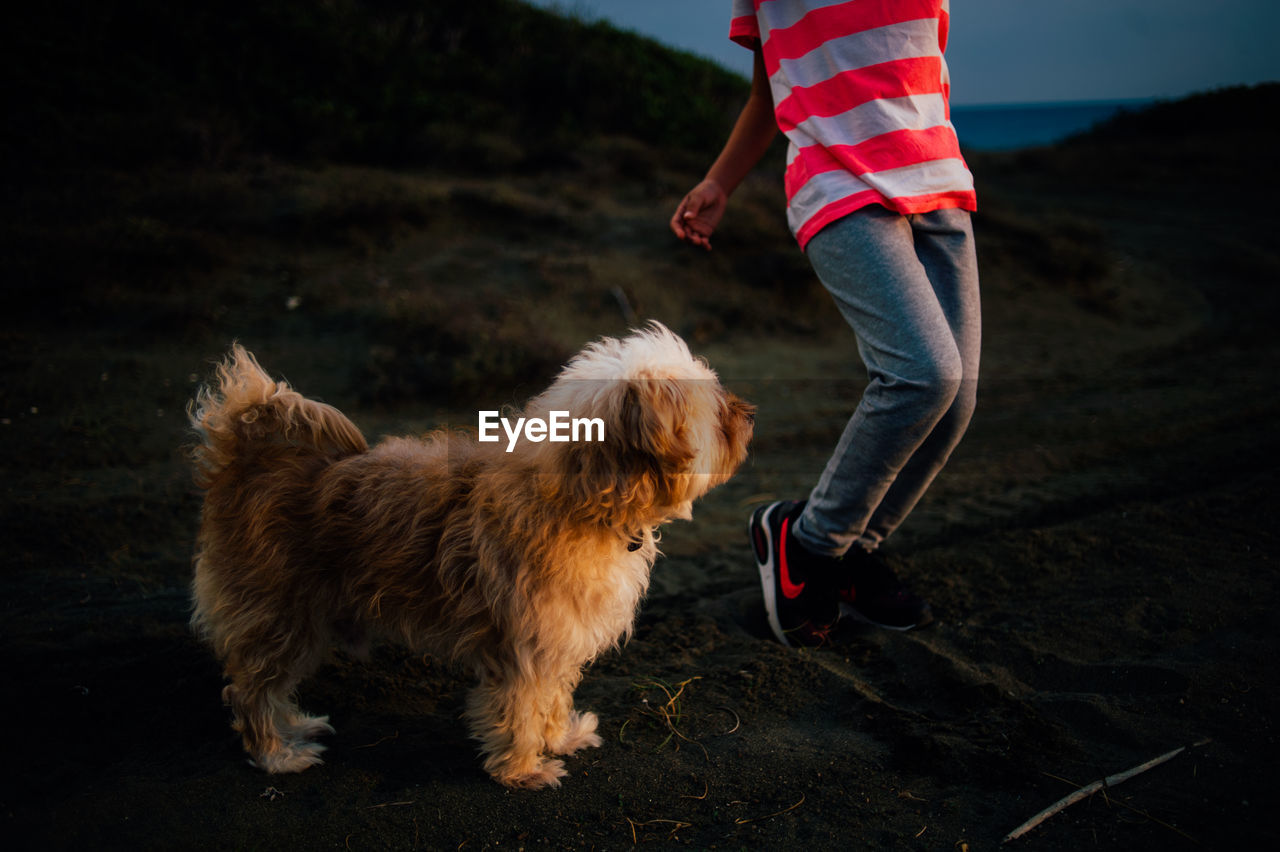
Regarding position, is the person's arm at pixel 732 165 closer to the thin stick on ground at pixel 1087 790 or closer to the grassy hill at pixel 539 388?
the grassy hill at pixel 539 388

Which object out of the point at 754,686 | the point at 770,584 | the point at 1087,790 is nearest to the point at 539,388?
the point at 770,584

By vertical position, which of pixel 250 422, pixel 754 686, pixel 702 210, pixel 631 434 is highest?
pixel 702 210

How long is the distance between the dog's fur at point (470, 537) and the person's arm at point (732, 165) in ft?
2.76

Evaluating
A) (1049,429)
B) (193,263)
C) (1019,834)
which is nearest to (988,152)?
(1049,429)

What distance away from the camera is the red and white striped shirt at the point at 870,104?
275cm

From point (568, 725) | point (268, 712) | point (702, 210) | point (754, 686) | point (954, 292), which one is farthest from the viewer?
point (702, 210)

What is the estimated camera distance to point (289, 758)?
8.96 feet

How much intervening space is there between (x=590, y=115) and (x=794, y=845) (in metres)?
14.6

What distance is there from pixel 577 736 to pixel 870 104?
263 cm

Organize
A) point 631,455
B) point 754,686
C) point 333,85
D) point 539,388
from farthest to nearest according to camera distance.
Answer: point 333,85 < point 539,388 < point 754,686 < point 631,455

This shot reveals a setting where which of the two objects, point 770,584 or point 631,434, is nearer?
point 631,434

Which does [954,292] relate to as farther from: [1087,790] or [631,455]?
[1087,790]

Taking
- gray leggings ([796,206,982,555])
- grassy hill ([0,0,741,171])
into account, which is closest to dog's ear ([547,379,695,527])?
gray leggings ([796,206,982,555])

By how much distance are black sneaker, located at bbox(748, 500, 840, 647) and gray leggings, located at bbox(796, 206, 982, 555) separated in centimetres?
15
